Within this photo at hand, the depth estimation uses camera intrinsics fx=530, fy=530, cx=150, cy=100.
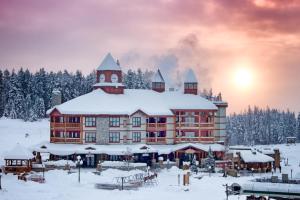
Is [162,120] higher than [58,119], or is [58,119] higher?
[58,119]

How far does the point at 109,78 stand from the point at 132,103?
254 inches

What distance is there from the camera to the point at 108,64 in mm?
86812

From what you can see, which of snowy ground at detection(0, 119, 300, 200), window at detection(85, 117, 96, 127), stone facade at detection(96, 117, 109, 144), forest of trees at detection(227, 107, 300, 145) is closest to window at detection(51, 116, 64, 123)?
window at detection(85, 117, 96, 127)

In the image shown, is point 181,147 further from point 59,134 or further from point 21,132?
point 21,132

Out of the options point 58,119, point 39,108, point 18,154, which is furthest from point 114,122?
point 39,108

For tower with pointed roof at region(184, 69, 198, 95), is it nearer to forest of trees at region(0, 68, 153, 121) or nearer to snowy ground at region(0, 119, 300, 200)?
snowy ground at region(0, 119, 300, 200)

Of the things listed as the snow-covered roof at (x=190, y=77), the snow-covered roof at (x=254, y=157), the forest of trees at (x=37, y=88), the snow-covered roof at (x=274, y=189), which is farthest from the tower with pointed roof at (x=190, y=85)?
the snow-covered roof at (x=274, y=189)

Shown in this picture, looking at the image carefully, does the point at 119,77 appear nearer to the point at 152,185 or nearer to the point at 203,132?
the point at 203,132

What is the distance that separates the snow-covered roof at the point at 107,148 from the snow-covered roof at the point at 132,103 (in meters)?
5.08

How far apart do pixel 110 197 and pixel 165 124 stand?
1438 inches

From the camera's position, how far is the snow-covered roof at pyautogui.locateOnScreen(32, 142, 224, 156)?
73.2 meters

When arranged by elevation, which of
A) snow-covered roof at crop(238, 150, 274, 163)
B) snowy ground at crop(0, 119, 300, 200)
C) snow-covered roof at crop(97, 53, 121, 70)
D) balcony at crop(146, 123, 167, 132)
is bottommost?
snowy ground at crop(0, 119, 300, 200)

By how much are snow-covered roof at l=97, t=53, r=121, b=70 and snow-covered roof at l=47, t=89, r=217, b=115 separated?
4.12m

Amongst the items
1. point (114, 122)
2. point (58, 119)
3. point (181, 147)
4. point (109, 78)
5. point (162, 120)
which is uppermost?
point (109, 78)
